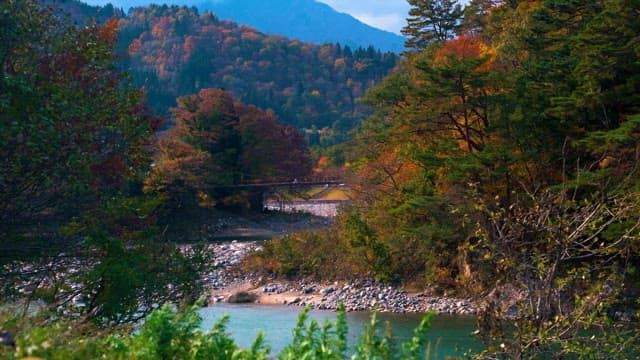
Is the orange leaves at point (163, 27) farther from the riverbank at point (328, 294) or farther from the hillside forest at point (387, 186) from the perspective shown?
the riverbank at point (328, 294)

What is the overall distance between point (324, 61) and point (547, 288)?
8625 centimetres

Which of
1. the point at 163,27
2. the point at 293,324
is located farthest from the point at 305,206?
the point at 163,27

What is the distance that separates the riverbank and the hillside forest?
56 centimetres

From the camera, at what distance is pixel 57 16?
11406 mm

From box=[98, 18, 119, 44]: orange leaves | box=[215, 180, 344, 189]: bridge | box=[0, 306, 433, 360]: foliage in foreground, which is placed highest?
box=[98, 18, 119, 44]: orange leaves

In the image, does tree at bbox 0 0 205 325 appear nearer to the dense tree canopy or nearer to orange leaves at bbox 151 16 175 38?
the dense tree canopy

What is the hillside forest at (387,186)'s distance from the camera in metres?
8.38

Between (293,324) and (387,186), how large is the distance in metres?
7.78

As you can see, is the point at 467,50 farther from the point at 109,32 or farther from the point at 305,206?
the point at 305,206

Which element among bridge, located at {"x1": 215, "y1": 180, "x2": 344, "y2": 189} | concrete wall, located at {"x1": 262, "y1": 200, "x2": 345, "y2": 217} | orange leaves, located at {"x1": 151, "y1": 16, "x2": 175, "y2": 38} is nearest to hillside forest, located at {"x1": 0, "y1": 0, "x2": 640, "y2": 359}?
bridge, located at {"x1": 215, "y1": 180, "x2": 344, "y2": 189}

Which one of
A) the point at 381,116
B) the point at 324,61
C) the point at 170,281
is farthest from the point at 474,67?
the point at 324,61

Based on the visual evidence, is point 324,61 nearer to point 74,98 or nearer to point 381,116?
point 381,116

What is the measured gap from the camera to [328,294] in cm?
2539

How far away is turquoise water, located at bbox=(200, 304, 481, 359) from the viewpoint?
53.9 feet
